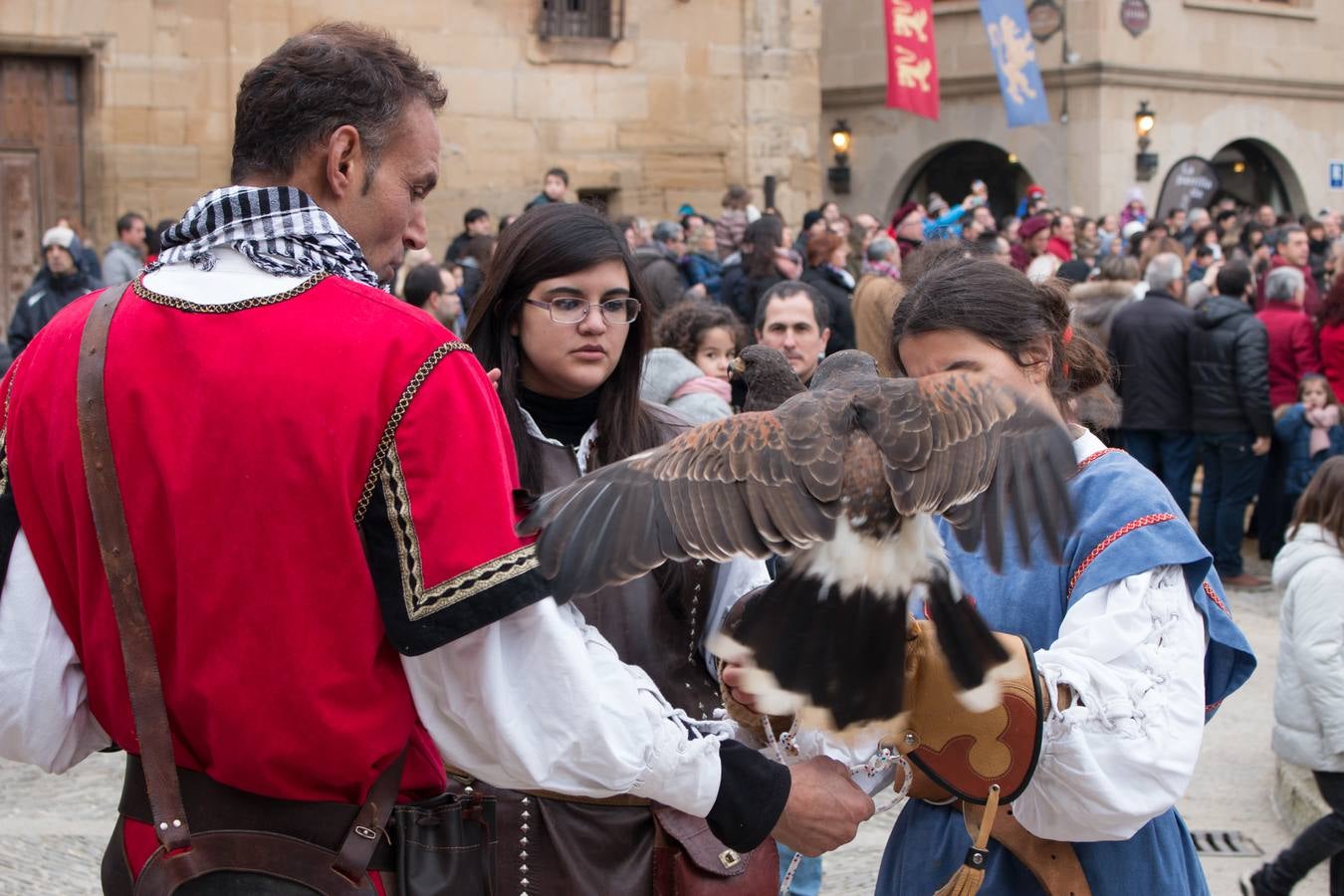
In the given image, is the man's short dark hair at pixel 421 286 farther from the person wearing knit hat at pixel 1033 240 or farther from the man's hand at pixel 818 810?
the person wearing knit hat at pixel 1033 240

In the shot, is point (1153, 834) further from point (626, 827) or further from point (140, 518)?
point (140, 518)

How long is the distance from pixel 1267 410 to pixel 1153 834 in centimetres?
816

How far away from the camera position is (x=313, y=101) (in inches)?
80.7

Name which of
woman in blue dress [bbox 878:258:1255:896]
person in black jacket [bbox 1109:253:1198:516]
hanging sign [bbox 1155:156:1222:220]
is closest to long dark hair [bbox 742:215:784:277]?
person in black jacket [bbox 1109:253:1198:516]

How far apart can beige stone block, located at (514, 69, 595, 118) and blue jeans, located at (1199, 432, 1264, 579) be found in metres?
7.86

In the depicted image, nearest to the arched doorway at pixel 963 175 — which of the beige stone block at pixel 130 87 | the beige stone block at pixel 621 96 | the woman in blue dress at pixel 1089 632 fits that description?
the beige stone block at pixel 621 96

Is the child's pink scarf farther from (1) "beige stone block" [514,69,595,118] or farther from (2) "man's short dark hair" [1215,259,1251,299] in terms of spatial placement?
(1) "beige stone block" [514,69,595,118]

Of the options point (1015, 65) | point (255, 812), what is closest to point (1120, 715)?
point (255, 812)

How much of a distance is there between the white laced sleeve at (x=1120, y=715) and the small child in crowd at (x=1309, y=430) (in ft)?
27.5

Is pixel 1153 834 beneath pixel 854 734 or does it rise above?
beneath

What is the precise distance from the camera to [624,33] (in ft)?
51.1

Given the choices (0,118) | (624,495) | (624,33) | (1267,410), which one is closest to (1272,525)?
(1267,410)

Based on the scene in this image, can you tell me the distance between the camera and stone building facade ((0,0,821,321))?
13.2 meters

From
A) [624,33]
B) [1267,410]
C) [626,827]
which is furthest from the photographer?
[624,33]
